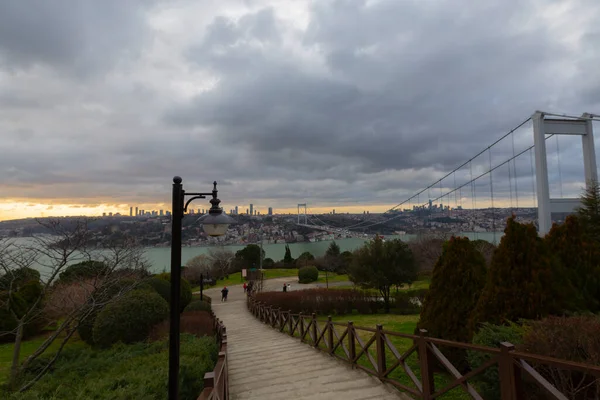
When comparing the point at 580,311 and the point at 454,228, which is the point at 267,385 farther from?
the point at 454,228

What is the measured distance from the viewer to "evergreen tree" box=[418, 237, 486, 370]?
20.0 ft

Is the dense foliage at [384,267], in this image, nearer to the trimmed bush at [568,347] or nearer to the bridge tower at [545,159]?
the bridge tower at [545,159]

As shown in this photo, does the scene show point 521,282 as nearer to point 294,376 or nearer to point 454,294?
point 454,294

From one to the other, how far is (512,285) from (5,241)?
363 inches

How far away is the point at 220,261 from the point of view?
43562 mm

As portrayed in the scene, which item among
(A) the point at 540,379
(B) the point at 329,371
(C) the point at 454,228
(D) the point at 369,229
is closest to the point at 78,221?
(B) the point at 329,371

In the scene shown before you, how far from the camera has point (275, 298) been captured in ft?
62.7

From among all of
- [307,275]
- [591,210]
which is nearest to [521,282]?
[591,210]

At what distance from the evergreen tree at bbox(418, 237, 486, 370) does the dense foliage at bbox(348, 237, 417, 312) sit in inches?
570

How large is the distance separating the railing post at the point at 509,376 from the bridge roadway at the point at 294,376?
5.80 ft

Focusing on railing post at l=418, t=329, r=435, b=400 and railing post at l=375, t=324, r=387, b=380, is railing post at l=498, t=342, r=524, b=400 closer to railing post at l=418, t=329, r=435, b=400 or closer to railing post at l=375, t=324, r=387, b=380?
railing post at l=418, t=329, r=435, b=400

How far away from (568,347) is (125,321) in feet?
30.8

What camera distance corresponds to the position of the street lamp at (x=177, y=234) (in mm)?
3643

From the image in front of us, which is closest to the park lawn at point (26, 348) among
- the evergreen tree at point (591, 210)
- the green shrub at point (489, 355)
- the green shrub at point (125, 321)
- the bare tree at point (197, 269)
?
the green shrub at point (125, 321)
